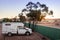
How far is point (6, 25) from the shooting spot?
87.5 feet

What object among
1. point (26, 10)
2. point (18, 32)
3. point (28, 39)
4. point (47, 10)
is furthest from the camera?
point (26, 10)

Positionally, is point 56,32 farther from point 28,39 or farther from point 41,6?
point 41,6

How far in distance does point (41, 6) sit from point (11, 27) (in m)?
13.4

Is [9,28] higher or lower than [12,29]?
higher

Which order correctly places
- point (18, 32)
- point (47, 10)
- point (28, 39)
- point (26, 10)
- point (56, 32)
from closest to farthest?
1. point (56, 32)
2. point (28, 39)
3. point (18, 32)
4. point (47, 10)
5. point (26, 10)

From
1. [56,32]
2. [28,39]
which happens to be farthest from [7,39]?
[56,32]

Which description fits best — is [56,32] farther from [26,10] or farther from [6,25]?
[26,10]

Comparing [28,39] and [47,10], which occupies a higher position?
[47,10]

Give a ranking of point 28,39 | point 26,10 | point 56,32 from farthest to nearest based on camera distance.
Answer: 1. point 26,10
2. point 28,39
3. point 56,32

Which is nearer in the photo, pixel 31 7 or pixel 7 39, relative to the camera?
pixel 7 39

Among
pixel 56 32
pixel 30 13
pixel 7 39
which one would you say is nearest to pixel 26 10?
pixel 30 13

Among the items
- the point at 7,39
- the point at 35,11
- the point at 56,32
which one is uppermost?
the point at 35,11

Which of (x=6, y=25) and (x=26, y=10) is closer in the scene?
(x=6, y=25)

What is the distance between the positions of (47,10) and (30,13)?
4562 mm
